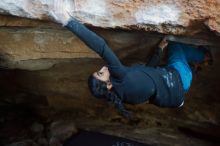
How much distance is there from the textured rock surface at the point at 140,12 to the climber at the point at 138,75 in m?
0.19

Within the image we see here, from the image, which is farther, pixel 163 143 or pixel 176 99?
pixel 163 143

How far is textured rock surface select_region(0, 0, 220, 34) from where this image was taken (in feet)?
9.98

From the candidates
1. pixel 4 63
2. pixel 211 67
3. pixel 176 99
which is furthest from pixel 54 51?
pixel 211 67

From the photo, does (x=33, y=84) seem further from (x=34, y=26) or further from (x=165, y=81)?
(x=165, y=81)

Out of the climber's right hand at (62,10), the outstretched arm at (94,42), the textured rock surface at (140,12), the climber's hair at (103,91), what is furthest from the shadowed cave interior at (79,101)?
the climber's hair at (103,91)

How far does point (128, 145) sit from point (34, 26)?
2.05 m

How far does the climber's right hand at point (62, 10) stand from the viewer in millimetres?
2959

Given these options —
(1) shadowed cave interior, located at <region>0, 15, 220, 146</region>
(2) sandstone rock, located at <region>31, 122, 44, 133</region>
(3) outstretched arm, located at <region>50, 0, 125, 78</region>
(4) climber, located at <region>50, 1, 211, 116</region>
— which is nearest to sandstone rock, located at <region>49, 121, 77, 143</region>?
(1) shadowed cave interior, located at <region>0, 15, 220, 146</region>

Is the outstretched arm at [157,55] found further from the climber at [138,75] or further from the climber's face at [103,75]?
the climber's face at [103,75]

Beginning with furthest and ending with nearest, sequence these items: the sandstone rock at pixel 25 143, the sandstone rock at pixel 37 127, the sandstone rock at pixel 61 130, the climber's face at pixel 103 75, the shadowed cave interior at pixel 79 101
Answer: the sandstone rock at pixel 37 127 < the sandstone rock at pixel 25 143 < the sandstone rock at pixel 61 130 < the shadowed cave interior at pixel 79 101 < the climber's face at pixel 103 75

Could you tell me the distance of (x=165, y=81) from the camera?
3.20 m

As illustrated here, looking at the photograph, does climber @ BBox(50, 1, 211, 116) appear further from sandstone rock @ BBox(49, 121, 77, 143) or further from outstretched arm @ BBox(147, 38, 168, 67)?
sandstone rock @ BBox(49, 121, 77, 143)

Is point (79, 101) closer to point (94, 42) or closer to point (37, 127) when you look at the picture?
point (37, 127)

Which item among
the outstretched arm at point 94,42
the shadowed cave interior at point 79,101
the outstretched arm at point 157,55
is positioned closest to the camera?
the outstretched arm at point 94,42
